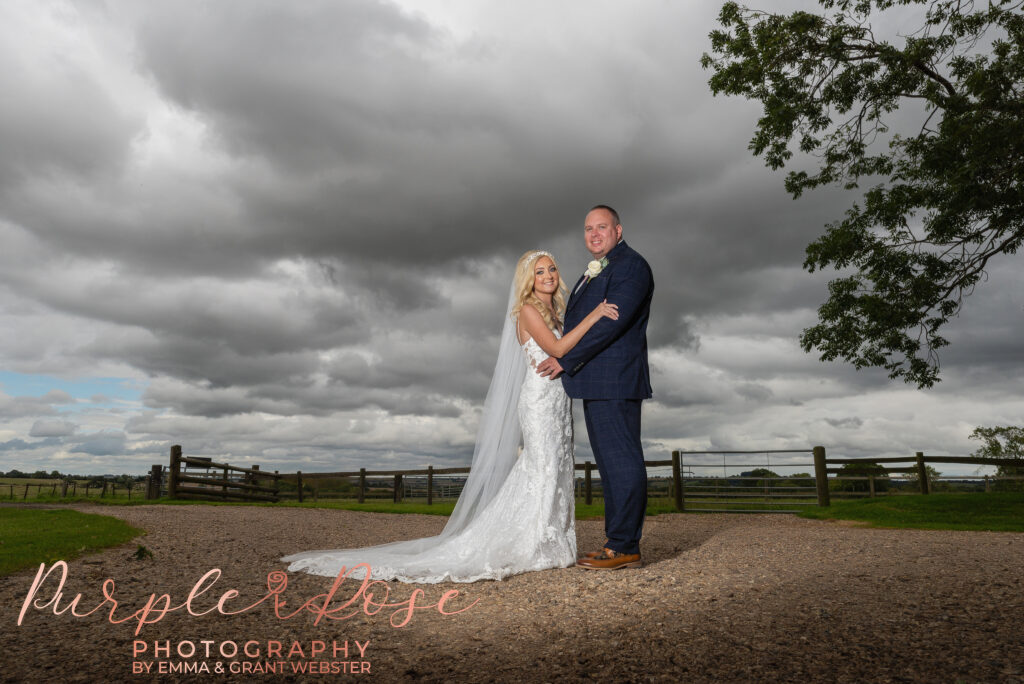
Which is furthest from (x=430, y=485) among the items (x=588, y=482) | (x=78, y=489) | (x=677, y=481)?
(x=78, y=489)

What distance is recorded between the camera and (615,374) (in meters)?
4.69

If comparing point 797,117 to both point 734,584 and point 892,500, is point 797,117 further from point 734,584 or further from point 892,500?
point 734,584

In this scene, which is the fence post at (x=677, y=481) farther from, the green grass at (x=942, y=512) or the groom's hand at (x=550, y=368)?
the groom's hand at (x=550, y=368)

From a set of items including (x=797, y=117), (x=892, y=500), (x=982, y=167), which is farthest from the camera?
(x=892, y=500)

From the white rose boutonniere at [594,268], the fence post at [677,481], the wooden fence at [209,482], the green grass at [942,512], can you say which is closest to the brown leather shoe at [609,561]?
the white rose boutonniere at [594,268]

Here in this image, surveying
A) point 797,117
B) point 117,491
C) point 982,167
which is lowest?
point 117,491

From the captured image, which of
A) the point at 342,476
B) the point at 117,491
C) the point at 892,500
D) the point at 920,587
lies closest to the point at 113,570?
the point at 920,587

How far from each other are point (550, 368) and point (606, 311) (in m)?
0.71

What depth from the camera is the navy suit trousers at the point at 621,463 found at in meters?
4.70

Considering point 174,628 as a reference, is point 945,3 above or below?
above

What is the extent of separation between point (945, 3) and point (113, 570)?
14.7 m

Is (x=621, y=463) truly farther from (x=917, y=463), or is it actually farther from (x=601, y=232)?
(x=917, y=463)

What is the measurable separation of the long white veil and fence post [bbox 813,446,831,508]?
471 inches

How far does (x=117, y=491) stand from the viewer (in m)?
34.7
